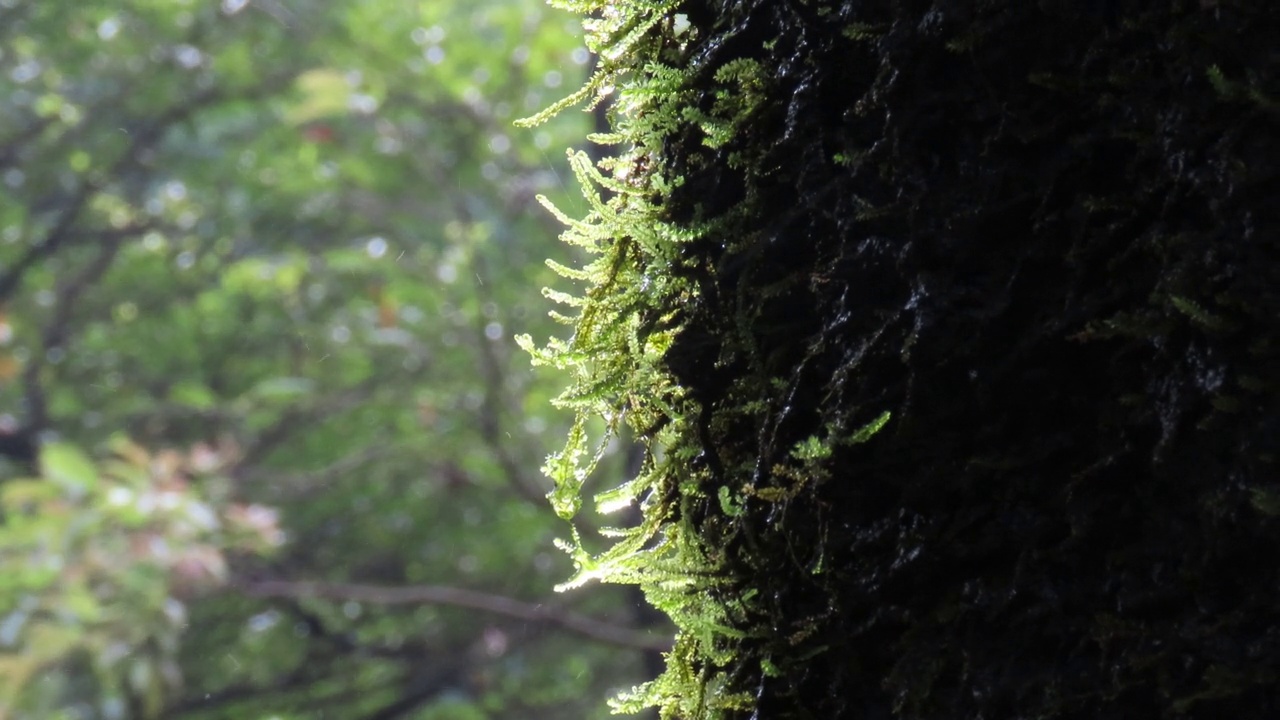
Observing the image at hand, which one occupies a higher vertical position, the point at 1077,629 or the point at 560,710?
the point at 560,710

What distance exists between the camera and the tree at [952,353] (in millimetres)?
391

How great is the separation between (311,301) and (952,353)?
13.8 feet

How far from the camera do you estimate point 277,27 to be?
444 centimetres

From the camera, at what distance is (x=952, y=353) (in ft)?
1.52

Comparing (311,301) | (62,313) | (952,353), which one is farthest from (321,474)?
(952,353)

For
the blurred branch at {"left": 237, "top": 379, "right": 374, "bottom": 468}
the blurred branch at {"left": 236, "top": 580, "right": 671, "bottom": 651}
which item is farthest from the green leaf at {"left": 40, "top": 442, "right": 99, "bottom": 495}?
the blurred branch at {"left": 237, "top": 379, "right": 374, "bottom": 468}

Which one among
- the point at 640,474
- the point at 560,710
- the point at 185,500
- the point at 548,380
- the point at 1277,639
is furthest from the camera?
the point at 560,710

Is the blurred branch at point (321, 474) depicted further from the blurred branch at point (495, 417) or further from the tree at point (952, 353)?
the tree at point (952, 353)

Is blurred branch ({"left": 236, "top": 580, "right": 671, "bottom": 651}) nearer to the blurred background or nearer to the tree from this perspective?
the blurred background

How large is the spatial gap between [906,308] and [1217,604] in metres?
0.18

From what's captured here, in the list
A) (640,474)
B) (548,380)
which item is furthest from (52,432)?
(640,474)

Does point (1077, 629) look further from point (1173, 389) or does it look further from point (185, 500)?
point (185, 500)

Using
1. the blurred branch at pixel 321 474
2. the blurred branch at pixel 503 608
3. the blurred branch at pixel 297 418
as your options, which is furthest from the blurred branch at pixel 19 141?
the blurred branch at pixel 503 608

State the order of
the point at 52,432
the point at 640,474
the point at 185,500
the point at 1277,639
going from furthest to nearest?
1. the point at 52,432
2. the point at 185,500
3. the point at 640,474
4. the point at 1277,639
